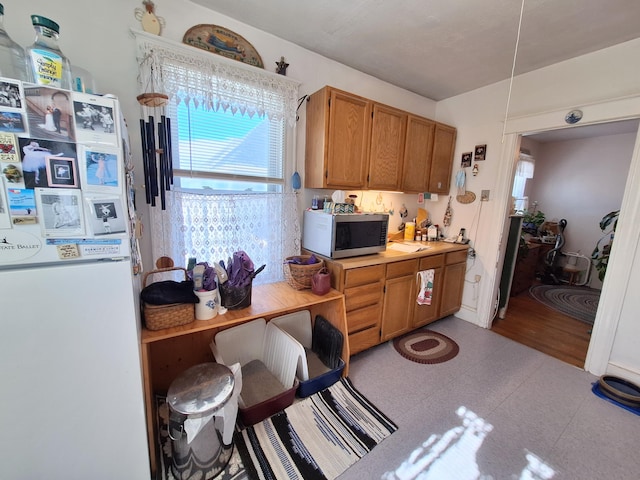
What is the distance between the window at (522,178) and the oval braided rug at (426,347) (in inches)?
134

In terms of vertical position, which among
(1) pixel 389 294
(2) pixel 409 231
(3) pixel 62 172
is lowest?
(1) pixel 389 294

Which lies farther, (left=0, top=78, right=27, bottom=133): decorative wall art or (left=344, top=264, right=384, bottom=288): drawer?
(left=344, top=264, right=384, bottom=288): drawer

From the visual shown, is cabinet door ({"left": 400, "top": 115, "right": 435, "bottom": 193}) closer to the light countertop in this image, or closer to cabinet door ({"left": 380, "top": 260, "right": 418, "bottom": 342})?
the light countertop

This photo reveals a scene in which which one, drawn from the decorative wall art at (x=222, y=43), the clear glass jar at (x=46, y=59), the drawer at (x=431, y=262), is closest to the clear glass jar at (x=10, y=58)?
the clear glass jar at (x=46, y=59)

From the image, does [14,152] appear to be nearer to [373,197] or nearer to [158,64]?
[158,64]

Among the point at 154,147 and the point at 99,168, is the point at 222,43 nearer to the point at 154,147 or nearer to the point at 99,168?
the point at 154,147

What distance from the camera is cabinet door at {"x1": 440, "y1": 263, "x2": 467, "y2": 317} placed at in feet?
9.18

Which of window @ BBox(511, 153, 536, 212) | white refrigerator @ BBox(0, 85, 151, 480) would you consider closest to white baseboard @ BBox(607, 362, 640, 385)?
window @ BBox(511, 153, 536, 212)

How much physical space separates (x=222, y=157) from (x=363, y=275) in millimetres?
1400

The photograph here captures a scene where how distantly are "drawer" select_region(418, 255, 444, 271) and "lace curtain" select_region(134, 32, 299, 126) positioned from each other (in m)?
1.76

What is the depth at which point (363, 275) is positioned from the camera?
2059mm

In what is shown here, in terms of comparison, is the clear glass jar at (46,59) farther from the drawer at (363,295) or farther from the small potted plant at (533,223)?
the small potted plant at (533,223)

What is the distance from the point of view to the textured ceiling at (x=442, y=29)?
1.59 m

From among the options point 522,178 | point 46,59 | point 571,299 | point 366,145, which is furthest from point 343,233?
point 522,178
